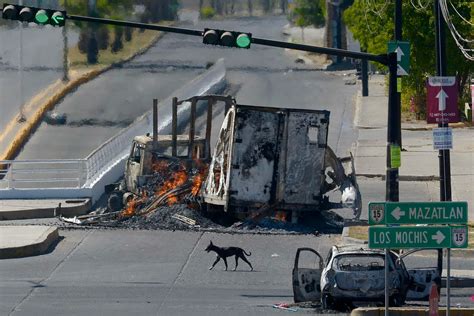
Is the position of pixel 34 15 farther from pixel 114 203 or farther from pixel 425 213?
pixel 425 213

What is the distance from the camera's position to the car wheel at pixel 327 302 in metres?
21.2

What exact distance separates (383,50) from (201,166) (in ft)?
65.9

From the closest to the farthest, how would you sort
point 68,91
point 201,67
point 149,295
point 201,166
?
point 149,295
point 201,166
point 68,91
point 201,67

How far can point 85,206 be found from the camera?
32.9 meters

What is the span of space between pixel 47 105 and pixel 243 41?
34.1m

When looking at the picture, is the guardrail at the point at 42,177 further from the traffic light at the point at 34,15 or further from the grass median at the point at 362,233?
the grass median at the point at 362,233

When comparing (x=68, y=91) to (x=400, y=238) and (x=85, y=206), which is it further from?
(x=400, y=238)

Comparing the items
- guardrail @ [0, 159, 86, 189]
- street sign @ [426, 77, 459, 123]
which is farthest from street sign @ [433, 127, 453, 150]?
guardrail @ [0, 159, 86, 189]

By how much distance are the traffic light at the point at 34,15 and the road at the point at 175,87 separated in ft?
59.6

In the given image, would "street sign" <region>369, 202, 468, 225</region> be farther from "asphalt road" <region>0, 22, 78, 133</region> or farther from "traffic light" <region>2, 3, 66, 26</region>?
"asphalt road" <region>0, 22, 78, 133</region>

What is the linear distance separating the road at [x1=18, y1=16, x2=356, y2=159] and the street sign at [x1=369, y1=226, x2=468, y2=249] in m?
26.1

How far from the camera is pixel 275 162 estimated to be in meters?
30.1

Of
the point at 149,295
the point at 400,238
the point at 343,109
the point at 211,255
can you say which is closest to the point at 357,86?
the point at 343,109

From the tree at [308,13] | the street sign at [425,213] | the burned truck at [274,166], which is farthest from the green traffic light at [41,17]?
the tree at [308,13]
